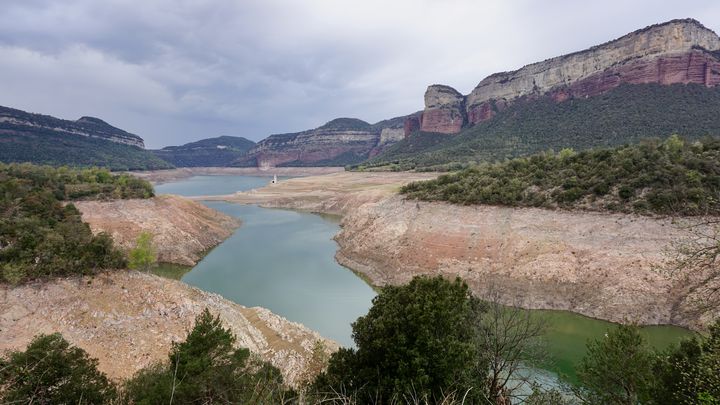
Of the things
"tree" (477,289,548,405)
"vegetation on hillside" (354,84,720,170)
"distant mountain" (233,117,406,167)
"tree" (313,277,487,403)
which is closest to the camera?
"tree" (313,277,487,403)

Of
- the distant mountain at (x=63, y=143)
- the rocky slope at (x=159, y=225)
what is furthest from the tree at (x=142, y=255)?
the distant mountain at (x=63, y=143)

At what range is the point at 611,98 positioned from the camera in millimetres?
65750

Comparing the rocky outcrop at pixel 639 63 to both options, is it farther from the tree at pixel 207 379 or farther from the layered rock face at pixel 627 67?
the tree at pixel 207 379

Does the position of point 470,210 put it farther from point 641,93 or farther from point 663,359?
point 641,93

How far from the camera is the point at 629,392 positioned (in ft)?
32.3

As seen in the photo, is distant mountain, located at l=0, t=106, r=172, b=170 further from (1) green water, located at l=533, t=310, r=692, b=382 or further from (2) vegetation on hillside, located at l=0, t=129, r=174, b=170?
(1) green water, located at l=533, t=310, r=692, b=382

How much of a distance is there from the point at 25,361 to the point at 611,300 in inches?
1033

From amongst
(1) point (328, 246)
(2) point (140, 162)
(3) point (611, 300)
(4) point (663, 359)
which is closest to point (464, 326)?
(4) point (663, 359)

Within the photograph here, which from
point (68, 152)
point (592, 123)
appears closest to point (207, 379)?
point (592, 123)

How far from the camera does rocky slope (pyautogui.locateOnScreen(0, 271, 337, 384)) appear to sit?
1414cm

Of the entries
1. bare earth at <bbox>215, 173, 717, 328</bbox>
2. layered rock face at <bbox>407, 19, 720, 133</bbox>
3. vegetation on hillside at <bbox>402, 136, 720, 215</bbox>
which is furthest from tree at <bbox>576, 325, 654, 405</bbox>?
layered rock face at <bbox>407, 19, 720, 133</bbox>

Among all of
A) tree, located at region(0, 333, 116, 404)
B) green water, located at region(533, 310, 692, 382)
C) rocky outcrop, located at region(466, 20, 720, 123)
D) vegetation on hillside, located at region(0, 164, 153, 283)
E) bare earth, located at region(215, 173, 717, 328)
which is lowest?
green water, located at region(533, 310, 692, 382)

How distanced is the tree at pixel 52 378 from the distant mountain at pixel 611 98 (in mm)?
64790

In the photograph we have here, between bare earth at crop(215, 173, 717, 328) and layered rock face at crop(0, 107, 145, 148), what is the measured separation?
446 feet
